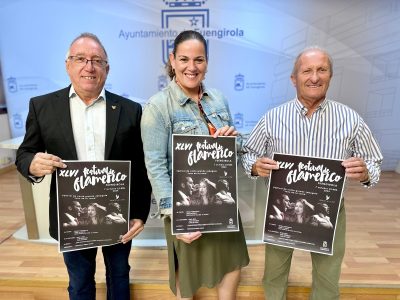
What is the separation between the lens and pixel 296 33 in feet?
12.5

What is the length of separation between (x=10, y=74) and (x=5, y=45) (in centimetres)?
36

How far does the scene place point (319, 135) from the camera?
4.21ft

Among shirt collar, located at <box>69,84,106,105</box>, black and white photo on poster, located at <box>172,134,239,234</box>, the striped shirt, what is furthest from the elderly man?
shirt collar, located at <box>69,84,106,105</box>

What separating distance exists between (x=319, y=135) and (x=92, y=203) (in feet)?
3.14

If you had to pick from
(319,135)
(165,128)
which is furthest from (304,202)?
(165,128)

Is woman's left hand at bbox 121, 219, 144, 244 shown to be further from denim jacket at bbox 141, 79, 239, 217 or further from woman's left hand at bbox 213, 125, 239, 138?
woman's left hand at bbox 213, 125, 239, 138

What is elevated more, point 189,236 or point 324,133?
point 324,133

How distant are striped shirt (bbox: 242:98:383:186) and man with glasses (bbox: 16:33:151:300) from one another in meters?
0.54

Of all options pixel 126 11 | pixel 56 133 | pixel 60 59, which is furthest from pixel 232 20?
pixel 56 133

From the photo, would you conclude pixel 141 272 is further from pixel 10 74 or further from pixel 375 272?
pixel 10 74

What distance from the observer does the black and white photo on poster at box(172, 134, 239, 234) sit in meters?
1.16

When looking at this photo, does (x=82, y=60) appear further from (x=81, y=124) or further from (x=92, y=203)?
(x=92, y=203)

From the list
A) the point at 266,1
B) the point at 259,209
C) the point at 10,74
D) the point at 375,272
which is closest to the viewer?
the point at 375,272

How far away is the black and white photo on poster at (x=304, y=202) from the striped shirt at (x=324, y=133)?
0.37ft
